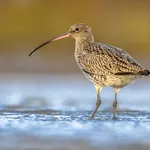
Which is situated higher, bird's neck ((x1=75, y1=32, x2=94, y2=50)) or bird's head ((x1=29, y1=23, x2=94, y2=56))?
bird's head ((x1=29, y1=23, x2=94, y2=56))

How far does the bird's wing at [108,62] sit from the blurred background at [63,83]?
2.74ft

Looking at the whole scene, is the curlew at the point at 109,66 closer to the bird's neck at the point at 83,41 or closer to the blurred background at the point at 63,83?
the bird's neck at the point at 83,41

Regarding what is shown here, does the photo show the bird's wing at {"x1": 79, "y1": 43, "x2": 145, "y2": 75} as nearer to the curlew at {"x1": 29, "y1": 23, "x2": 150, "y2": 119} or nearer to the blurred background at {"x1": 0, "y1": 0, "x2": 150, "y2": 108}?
the curlew at {"x1": 29, "y1": 23, "x2": 150, "y2": 119}

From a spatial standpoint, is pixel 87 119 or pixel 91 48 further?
pixel 91 48

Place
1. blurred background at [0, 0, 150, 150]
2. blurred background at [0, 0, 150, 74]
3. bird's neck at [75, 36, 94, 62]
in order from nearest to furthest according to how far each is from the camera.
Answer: blurred background at [0, 0, 150, 150]
bird's neck at [75, 36, 94, 62]
blurred background at [0, 0, 150, 74]

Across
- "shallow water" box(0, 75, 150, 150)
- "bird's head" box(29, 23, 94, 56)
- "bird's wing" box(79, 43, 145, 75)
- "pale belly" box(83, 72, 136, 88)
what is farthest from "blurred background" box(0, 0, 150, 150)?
"bird's head" box(29, 23, 94, 56)

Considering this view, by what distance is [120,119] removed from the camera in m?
12.6

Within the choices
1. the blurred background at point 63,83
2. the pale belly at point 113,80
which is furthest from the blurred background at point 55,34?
the pale belly at point 113,80

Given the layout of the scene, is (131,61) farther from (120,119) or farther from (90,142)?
(90,142)

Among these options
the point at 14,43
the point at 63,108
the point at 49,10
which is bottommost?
the point at 63,108

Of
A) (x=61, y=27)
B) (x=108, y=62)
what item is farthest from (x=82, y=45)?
(x=61, y=27)

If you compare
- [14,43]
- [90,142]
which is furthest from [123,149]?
[14,43]

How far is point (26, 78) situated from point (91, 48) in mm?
7337

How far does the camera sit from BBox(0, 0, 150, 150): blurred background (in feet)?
33.7
